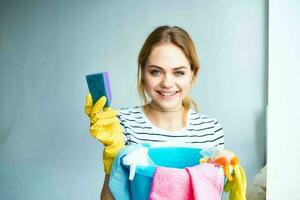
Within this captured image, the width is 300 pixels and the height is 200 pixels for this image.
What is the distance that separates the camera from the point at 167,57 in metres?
1.06

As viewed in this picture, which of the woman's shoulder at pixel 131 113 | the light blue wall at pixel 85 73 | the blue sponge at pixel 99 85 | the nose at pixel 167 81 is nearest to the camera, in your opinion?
the blue sponge at pixel 99 85

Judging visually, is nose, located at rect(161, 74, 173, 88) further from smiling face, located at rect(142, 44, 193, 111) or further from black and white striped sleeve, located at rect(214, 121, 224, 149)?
black and white striped sleeve, located at rect(214, 121, 224, 149)

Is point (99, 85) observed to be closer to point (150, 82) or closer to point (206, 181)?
point (150, 82)

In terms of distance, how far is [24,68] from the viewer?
1.57 metres

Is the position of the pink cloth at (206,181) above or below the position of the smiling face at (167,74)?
below

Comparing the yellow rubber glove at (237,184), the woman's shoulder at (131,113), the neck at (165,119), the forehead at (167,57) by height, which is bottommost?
the yellow rubber glove at (237,184)

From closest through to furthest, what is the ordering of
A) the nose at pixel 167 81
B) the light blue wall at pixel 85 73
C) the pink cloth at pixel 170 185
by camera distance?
the pink cloth at pixel 170 185, the nose at pixel 167 81, the light blue wall at pixel 85 73

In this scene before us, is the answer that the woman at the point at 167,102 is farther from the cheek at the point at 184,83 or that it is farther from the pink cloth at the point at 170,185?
the pink cloth at the point at 170,185

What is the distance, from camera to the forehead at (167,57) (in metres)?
1.06

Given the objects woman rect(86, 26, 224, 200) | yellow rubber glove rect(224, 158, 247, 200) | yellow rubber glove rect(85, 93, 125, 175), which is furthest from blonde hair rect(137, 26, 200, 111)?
yellow rubber glove rect(224, 158, 247, 200)

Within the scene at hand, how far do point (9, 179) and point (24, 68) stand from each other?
1.64 feet

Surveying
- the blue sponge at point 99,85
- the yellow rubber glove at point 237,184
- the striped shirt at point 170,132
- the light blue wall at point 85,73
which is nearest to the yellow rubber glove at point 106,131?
the blue sponge at point 99,85
